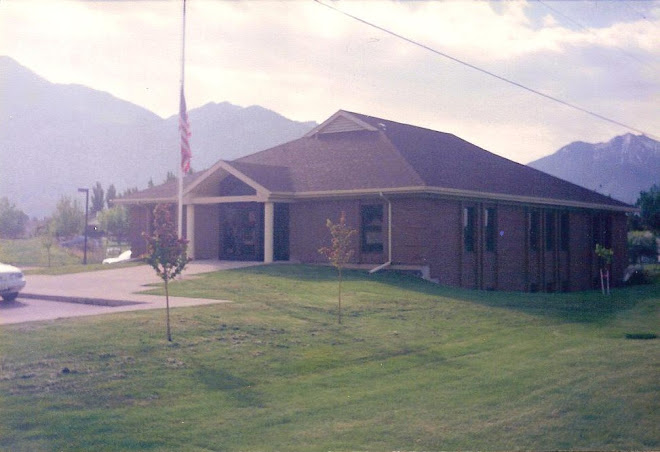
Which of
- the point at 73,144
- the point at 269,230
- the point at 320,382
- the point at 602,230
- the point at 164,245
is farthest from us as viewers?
the point at 73,144

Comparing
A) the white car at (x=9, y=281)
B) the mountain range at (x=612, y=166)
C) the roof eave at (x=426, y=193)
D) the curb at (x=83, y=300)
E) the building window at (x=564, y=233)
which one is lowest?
the curb at (x=83, y=300)

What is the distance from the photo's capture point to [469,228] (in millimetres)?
28203

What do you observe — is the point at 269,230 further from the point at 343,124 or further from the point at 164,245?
the point at 164,245

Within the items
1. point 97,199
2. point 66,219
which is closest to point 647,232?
point 66,219

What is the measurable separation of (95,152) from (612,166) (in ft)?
285

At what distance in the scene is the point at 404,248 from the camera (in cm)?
2623

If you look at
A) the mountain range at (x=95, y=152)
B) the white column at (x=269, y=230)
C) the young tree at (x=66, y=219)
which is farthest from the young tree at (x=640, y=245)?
the young tree at (x=66, y=219)

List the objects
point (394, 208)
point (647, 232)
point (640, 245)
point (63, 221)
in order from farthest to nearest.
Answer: point (647, 232), point (640, 245), point (63, 221), point (394, 208)

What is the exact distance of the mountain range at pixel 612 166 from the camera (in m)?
86.2

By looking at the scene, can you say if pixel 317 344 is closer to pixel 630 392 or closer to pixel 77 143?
pixel 630 392

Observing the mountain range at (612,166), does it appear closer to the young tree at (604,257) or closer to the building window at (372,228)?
the young tree at (604,257)

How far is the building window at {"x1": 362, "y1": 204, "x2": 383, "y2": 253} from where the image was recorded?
27062 millimetres

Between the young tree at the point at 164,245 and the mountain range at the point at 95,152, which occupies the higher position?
the mountain range at the point at 95,152

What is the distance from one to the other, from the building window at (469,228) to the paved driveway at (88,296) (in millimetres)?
8401
